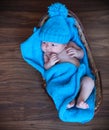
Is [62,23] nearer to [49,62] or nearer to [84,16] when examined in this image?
[49,62]

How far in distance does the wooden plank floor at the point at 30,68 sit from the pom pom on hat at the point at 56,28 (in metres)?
0.32

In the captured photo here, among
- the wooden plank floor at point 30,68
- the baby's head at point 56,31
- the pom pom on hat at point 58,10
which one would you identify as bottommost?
the wooden plank floor at point 30,68

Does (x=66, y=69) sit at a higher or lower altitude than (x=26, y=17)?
lower

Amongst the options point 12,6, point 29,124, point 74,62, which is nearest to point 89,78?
point 74,62

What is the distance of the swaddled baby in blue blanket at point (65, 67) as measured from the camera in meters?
1.28

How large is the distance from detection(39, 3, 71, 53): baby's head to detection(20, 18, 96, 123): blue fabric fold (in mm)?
52

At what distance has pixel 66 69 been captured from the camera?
4.35ft

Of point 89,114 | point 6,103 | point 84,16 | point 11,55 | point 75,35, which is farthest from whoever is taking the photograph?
point 84,16

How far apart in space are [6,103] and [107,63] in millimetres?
589

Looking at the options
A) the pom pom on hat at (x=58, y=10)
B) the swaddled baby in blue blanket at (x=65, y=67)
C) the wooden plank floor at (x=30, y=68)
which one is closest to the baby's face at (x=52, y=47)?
the swaddled baby in blue blanket at (x=65, y=67)

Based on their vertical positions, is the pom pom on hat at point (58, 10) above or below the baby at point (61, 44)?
above

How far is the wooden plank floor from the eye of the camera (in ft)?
4.75

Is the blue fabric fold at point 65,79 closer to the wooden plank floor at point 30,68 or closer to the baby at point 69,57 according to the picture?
the baby at point 69,57

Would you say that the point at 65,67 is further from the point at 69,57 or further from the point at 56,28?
the point at 56,28
